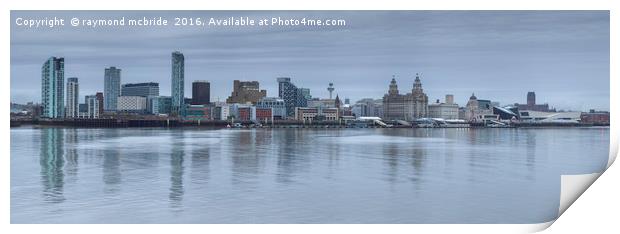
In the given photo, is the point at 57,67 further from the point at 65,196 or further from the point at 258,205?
the point at 258,205

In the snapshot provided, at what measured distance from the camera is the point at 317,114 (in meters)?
43.1

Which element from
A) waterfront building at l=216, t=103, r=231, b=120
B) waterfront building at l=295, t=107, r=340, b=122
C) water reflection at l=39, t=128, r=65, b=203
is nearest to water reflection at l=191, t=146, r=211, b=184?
water reflection at l=39, t=128, r=65, b=203

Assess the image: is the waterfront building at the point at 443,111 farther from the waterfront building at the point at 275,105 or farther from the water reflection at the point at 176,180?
the water reflection at the point at 176,180

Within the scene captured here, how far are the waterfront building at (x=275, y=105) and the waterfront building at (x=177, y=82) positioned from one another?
399 centimetres

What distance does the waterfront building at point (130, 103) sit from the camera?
1271 inches

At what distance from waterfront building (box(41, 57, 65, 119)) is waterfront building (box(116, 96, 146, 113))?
2.55 meters

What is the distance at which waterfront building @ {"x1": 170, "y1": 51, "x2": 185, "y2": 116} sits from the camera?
19.6 metres

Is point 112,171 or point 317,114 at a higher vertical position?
point 317,114

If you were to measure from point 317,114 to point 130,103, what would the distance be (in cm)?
1250

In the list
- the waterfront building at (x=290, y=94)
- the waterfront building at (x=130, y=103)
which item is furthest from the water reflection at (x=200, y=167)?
the waterfront building at (x=130, y=103)

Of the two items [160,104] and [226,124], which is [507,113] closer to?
[226,124]

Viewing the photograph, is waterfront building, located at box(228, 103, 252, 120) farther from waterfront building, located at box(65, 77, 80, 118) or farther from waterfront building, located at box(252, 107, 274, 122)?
waterfront building, located at box(65, 77, 80, 118)

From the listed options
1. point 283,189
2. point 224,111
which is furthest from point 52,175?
point 224,111
